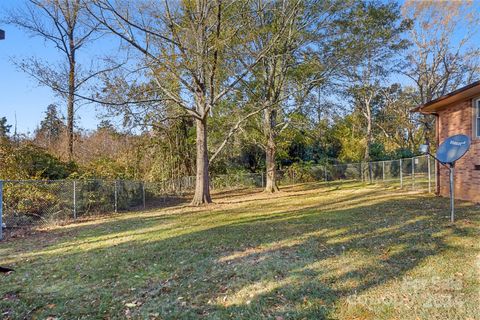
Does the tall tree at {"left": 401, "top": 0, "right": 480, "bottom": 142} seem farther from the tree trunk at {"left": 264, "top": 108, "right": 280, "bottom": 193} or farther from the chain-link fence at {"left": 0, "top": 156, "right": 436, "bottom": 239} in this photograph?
the tree trunk at {"left": 264, "top": 108, "right": 280, "bottom": 193}

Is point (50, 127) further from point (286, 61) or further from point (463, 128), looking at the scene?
point (463, 128)

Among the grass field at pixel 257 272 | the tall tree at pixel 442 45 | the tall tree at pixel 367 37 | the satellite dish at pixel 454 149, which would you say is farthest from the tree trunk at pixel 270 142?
the tall tree at pixel 442 45

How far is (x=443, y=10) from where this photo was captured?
23.0m

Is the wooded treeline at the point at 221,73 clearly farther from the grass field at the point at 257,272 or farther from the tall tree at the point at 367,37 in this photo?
the grass field at the point at 257,272

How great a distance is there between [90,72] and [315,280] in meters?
12.8

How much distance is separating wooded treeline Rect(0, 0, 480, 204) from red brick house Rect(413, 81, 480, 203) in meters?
4.76

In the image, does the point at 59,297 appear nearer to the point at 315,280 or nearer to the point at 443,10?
the point at 315,280

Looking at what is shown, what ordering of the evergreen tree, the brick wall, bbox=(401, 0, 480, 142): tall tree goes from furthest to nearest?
bbox=(401, 0, 480, 142): tall tree < the evergreen tree < the brick wall

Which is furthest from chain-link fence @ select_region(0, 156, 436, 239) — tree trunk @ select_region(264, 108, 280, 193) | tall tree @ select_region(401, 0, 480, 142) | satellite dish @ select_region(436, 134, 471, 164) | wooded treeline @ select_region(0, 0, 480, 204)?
tall tree @ select_region(401, 0, 480, 142)

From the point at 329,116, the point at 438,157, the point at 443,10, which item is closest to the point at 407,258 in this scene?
the point at 438,157

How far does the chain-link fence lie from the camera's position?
364 inches

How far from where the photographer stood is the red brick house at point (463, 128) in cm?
1003

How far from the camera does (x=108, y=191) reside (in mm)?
11961

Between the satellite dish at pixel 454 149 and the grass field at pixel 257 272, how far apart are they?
54.8 inches
